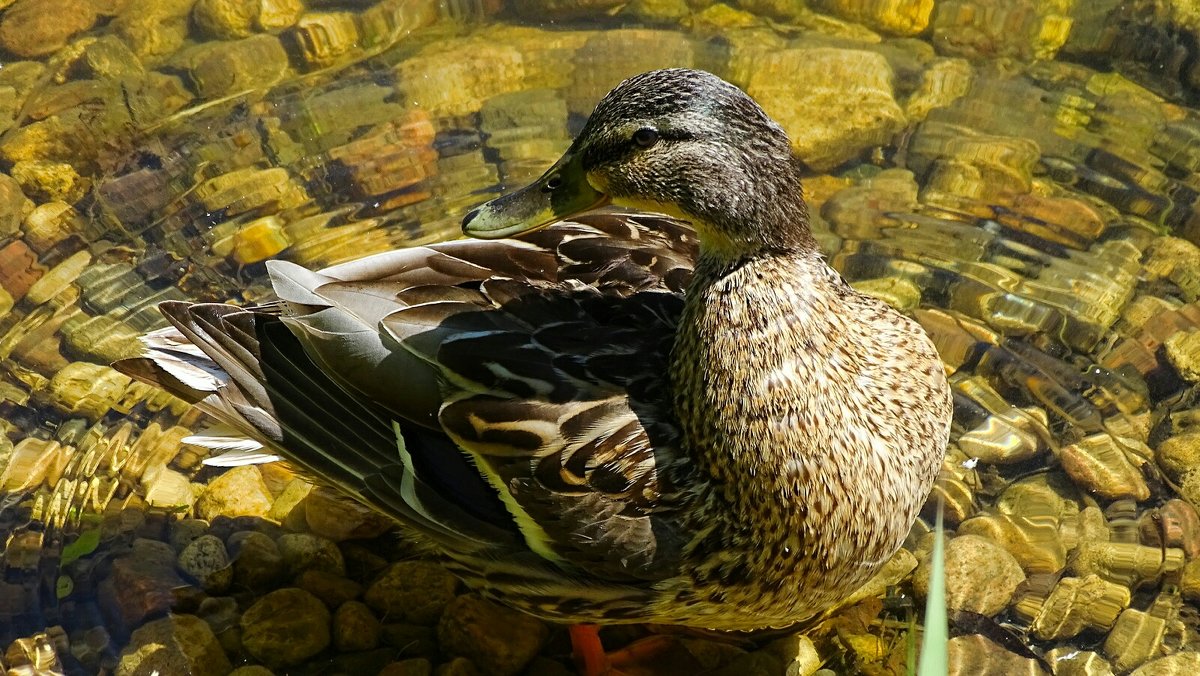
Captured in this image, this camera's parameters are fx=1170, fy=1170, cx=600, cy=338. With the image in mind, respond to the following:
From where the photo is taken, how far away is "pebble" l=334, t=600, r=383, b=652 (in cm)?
419

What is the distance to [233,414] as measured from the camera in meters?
3.81

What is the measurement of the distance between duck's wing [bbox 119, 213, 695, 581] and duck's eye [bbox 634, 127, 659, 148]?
2.09 feet

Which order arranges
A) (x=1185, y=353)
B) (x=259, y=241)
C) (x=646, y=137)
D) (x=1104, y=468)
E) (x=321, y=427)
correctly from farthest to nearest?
1. (x=259, y=241)
2. (x=1185, y=353)
3. (x=1104, y=468)
4. (x=321, y=427)
5. (x=646, y=137)

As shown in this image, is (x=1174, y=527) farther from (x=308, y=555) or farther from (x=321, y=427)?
(x=308, y=555)

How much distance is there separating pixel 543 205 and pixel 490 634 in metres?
1.70

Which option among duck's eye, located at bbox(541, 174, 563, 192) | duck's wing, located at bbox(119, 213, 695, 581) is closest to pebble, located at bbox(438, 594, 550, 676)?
duck's wing, located at bbox(119, 213, 695, 581)

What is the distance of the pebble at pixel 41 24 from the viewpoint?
20.4 ft

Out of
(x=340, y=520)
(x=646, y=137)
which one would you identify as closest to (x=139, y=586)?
(x=340, y=520)

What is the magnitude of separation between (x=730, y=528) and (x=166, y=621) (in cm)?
214

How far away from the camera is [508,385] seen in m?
3.49

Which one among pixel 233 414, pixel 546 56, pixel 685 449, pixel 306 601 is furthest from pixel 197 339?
pixel 546 56

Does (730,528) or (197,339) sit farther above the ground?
(197,339)

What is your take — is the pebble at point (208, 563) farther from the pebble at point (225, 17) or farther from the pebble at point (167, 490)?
the pebble at point (225, 17)

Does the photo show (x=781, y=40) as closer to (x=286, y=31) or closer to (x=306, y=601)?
(x=286, y=31)
